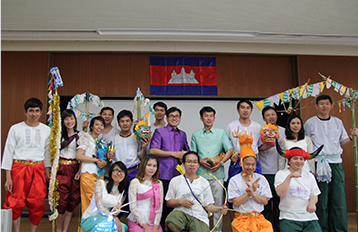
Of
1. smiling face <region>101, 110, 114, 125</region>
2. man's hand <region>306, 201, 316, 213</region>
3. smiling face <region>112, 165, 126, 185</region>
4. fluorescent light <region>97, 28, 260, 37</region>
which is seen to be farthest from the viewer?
fluorescent light <region>97, 28, 260, 37</region>

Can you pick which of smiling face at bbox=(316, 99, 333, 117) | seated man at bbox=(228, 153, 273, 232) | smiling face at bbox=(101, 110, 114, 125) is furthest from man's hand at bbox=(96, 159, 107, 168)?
smiling face at bbox=(316, 99, 333, 117)

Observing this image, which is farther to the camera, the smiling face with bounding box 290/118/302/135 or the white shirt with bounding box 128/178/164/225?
the smiling face with bounding box 290/118/302/135

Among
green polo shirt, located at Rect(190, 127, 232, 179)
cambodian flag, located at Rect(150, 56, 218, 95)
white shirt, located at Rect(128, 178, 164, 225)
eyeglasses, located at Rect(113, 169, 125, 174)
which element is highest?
cambodian flag, located at Rect(150, 56, 218, 95)

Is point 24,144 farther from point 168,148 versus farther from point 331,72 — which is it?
point 331,72

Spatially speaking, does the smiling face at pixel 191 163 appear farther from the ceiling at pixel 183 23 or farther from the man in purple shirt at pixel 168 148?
the ceiling at pixel 183 23

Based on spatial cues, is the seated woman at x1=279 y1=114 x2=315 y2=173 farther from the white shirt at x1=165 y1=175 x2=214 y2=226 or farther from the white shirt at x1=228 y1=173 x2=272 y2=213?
the white shirt at x1=165 y1=175 x2=214 y2=226

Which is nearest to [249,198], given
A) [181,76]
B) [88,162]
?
[88,162]

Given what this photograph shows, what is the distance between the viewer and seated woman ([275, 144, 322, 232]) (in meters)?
2.79

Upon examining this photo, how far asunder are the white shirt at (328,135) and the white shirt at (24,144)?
307cm

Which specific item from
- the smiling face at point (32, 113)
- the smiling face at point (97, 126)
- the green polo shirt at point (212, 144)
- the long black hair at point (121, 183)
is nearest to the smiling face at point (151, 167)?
the long black hair at point (121, 183)

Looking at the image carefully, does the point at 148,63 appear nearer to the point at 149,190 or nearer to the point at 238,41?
the point at 238,41

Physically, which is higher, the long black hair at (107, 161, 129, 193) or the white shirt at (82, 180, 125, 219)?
the long black hair at (107, 161, 129, 193)

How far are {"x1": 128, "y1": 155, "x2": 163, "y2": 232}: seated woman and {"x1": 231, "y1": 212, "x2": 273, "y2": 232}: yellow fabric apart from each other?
73 centimetres

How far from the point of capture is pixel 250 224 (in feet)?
9.02
